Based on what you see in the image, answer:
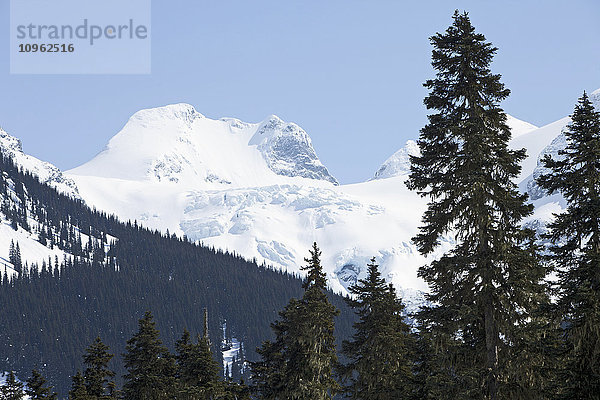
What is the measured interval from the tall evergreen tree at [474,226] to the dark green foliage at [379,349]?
12289mm

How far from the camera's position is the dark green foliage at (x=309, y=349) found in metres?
35.5

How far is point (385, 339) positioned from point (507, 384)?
14.9 m

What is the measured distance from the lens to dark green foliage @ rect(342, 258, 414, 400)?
113 feet

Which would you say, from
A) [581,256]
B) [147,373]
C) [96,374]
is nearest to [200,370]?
[147,373]

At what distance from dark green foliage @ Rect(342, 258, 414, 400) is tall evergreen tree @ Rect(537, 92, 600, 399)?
42.6ft

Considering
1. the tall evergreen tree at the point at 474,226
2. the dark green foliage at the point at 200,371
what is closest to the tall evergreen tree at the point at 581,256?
the tall evergreen tree at the point at 474,226

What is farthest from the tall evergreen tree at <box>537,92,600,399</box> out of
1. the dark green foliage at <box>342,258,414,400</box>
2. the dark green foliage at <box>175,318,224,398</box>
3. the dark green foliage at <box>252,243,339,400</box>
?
the dark green foliage at <box>175,318,224,398</box>

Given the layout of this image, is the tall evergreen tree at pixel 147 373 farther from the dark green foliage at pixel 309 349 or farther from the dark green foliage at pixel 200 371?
the dark green foliage at pixel 309 349

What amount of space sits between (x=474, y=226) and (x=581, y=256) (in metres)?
3.46

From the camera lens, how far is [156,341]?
40188 mm

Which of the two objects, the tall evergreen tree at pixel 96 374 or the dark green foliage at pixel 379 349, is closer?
the dark green foliage at pixel 379 349

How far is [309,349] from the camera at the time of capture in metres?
35.8

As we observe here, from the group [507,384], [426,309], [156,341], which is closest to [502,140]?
[426,309]

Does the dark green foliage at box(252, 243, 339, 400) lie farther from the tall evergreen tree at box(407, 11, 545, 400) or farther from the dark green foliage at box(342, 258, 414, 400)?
the tall evergreen tree at box(407, 11, 545, 400)
